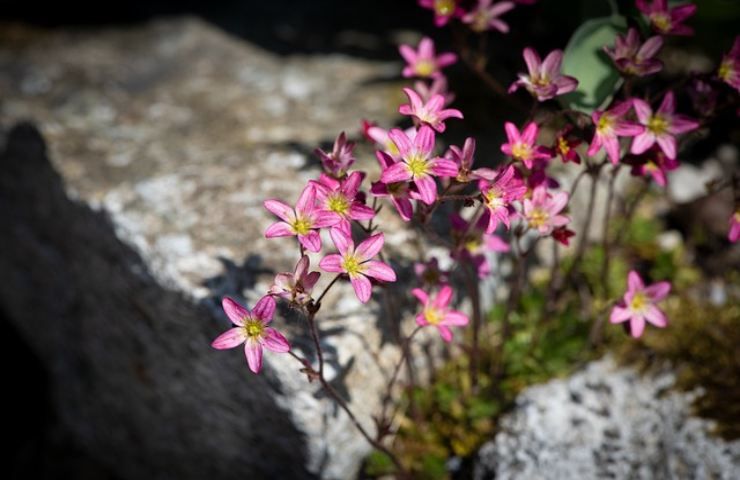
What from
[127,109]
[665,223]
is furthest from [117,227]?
[665,223]

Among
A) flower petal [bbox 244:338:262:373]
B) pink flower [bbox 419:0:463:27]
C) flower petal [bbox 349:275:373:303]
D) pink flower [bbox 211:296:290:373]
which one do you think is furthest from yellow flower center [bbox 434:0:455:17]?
flower petal [bbox 244:338:262:373]

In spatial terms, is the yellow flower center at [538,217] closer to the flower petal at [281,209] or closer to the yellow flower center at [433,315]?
the yellow flower center at [433,315]

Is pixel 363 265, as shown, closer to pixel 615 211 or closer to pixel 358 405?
pixel 358 405

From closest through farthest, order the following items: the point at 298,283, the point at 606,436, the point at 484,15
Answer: the point at 298,283 → the point at 484,15 → the point at 606,436

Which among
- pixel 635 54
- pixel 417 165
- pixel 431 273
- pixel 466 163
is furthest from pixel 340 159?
pixel 635 54

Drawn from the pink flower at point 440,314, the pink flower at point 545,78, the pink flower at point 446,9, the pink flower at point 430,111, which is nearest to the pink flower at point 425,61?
the pink flower at point 446,9

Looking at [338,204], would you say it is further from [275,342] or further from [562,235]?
[562,235]

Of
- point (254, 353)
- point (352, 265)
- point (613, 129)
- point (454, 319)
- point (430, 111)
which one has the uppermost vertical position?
point (613, 129)
